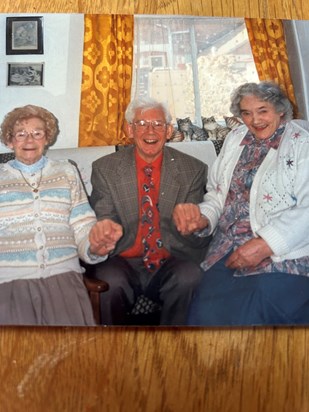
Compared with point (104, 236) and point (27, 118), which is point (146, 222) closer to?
point (104, 236)

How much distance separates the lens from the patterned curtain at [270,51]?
1752mm

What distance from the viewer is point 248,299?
174 centimetres

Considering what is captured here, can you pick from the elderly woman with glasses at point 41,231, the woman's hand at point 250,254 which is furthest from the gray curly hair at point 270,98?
the elderly woman with glasses at point 41,231

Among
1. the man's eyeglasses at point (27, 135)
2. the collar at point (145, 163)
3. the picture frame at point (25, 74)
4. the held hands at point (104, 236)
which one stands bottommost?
the held hands at point (104, 236)

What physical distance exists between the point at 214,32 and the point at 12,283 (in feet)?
2.71

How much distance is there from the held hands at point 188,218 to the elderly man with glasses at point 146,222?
0.01m

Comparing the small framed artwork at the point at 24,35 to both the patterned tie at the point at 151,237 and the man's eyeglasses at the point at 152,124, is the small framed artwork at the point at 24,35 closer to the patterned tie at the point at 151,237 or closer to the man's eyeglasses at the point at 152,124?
the man's eyeglasses at the point at 152,124

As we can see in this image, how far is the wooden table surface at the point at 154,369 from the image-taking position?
5.82 feet

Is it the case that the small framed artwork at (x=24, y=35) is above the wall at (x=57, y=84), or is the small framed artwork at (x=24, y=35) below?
above

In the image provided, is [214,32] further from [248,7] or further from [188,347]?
[188,347]

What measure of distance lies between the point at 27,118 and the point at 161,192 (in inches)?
15.1

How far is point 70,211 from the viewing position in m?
1.71

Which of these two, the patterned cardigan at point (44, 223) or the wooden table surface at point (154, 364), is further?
the wooden table surface at point (154, 364)

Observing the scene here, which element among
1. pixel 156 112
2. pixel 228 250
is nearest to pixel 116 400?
pixel 228 250
